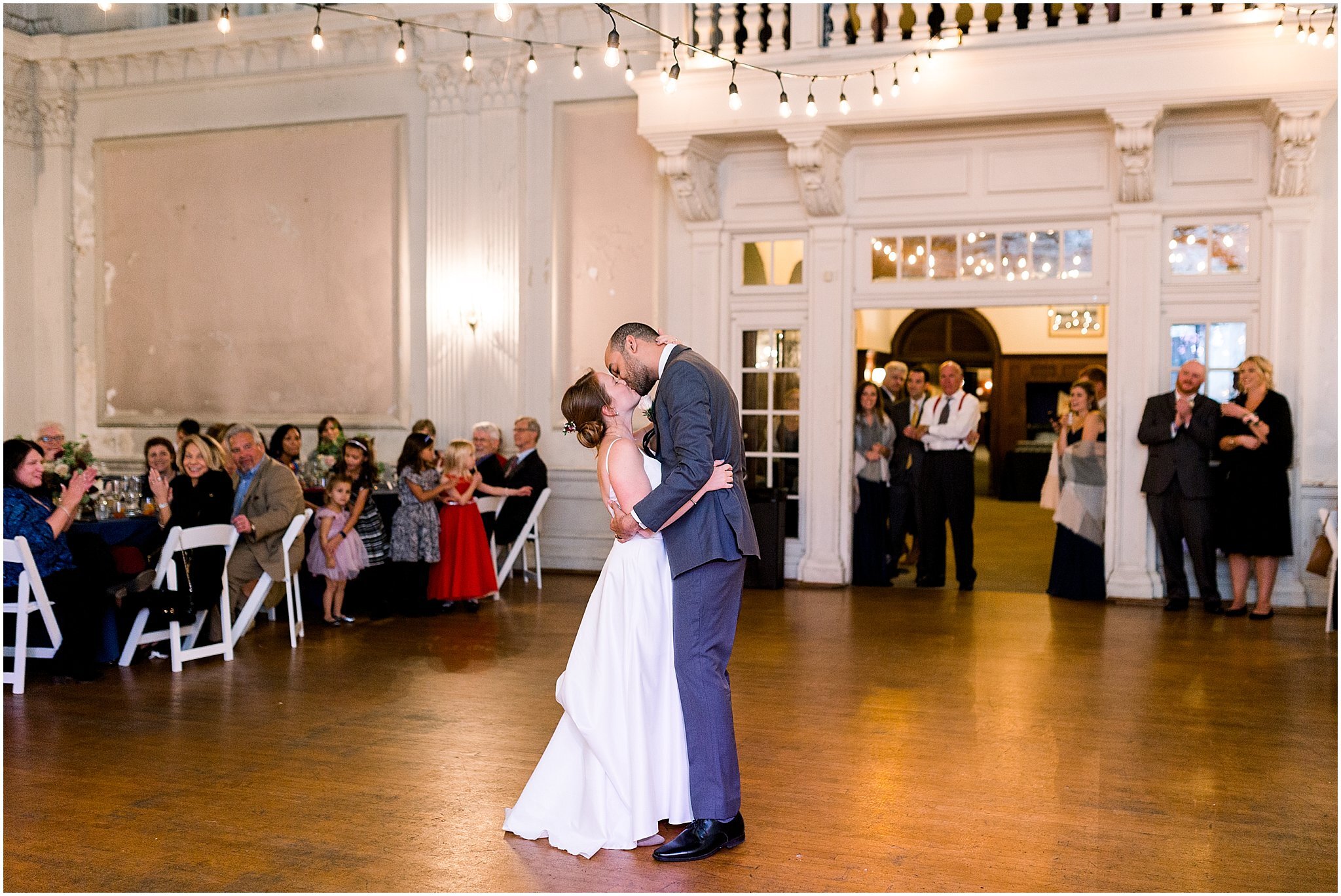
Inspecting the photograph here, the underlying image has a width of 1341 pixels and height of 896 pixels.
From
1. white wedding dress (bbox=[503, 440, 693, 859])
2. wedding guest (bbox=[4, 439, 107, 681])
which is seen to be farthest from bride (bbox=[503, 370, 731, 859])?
wedding guest (bbox=[4, 439, 107, 681])

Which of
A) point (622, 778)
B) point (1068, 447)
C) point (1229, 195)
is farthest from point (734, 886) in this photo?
point (1229, 195)

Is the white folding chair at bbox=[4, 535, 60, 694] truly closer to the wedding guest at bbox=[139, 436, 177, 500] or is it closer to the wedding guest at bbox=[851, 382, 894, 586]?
the wedding guest at bbox=[139, 436, 177, 500]

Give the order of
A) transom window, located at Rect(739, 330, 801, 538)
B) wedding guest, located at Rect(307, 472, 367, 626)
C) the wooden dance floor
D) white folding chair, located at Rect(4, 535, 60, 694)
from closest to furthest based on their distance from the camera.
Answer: the wooden dance floor < white folding chair, located at Rect(4, 535, 60, 694) < wedding guest, located at Rect(307, 472, 367, 626) < transom window, located at Rect(739, 330, 801, 538)

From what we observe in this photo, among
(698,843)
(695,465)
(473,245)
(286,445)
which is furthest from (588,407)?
(473,245)

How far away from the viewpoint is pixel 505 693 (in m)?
5.95

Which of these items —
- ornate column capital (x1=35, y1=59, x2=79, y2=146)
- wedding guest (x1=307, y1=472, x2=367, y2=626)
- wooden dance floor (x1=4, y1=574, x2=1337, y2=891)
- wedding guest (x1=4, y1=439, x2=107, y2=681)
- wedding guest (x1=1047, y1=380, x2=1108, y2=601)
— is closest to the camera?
wooden dance floor (x1=4, y1=574, x2=1337, y2=891)

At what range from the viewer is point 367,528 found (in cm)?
802

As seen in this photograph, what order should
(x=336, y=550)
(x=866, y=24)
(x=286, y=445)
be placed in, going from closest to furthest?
(x=336, y=550) → (x=286, y=445) → (x=866, y=24)

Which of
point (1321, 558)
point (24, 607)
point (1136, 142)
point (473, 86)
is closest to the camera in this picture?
point (24, 607)

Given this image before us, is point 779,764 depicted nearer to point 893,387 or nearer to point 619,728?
point 619,728

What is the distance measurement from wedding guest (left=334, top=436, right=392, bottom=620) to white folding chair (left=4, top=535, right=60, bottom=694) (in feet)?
6.80

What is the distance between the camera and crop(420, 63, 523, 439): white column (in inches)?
404

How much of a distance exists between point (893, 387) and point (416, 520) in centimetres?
424

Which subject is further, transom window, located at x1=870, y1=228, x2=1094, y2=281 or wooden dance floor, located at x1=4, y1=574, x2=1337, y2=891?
transom window, located at x1=870, y1=228, x2=1094, y2=281
